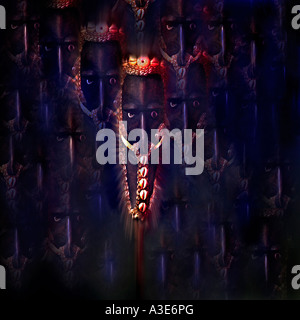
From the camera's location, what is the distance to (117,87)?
6.90 ft

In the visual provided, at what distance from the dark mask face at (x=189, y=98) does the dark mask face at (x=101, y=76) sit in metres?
0.26

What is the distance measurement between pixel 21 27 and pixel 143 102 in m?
0.67

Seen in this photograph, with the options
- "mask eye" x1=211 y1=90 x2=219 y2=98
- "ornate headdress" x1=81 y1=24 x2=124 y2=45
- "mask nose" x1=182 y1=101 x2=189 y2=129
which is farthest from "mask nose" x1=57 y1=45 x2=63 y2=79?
"mask eye" x1=211 y1=90 x2=219 y2=98

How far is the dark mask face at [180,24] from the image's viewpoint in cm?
209

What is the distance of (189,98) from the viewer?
2.12 meters

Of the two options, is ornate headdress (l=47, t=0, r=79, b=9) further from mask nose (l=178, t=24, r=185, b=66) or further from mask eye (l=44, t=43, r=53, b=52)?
mask nose (l=178, t=24, r=185, b=66)

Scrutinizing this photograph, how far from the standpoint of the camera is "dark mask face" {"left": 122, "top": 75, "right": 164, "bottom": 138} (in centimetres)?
210

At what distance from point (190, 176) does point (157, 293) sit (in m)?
0.59

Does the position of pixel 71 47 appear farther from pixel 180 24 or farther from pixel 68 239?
pixel 68 239

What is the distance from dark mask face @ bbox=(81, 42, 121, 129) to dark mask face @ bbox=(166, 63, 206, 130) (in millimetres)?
263

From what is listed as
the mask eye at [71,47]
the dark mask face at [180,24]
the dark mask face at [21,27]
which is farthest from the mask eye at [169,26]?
the dark mask face at [21,27]

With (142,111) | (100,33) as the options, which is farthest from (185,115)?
(100,33)
